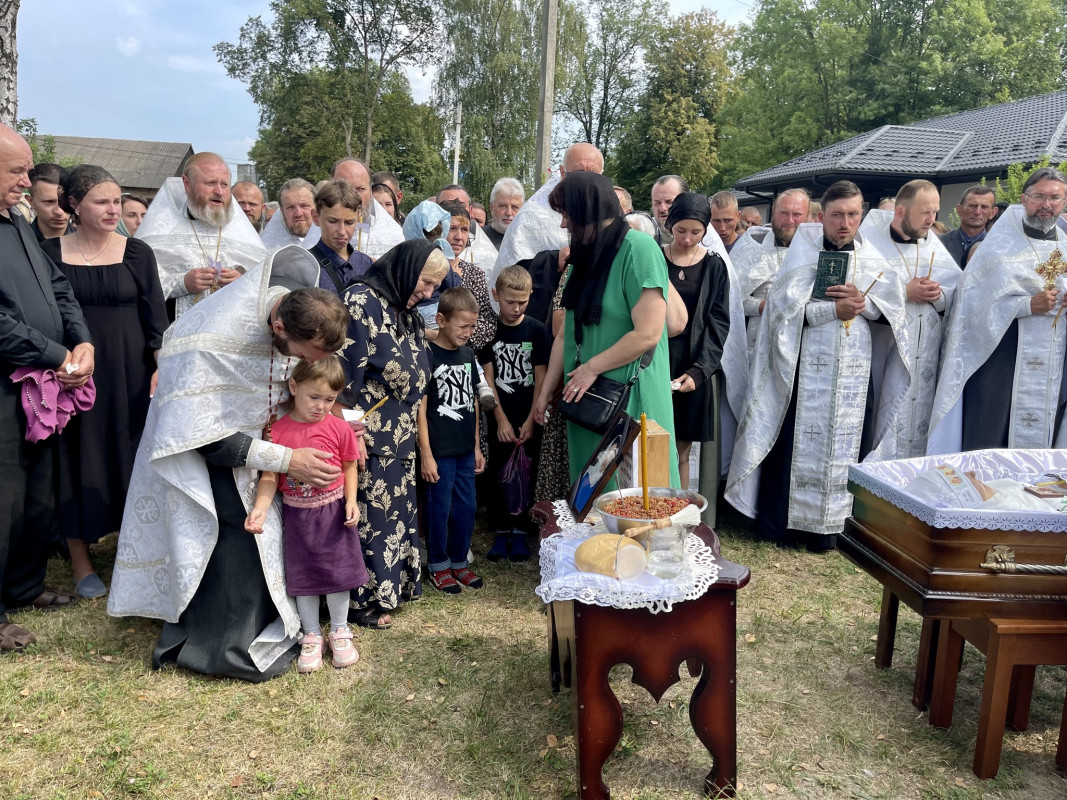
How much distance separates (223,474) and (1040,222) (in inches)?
198

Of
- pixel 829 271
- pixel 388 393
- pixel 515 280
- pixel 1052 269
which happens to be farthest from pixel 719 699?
pixel 1052 269

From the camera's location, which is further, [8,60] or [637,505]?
[8,60]

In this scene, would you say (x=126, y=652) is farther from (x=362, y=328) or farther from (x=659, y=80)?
(x=659, y=80)

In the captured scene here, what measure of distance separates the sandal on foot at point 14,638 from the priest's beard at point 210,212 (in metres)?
2.32

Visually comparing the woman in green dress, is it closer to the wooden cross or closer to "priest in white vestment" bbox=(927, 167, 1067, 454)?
"priest in white vestment" bbox=(927, 167, 1067, 454)

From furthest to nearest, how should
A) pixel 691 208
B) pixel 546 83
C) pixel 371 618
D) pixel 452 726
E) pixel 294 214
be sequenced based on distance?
pixel 546 83, pixel 294 214, pixel 691 208, pixel 371 618, pixel 452 726

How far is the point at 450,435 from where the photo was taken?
161 inches

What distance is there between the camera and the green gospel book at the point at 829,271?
4816 millimetres

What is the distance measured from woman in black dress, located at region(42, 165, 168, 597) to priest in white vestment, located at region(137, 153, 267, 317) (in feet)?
0.92

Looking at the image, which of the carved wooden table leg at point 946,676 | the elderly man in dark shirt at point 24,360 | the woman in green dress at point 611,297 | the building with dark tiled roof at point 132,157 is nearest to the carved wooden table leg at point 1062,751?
the carved wooden table leg at point 946,676

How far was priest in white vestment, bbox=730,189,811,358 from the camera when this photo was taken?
547cm

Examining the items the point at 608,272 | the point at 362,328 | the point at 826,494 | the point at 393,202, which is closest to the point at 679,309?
the point at 608,272

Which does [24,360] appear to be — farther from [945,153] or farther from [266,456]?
[945,153]

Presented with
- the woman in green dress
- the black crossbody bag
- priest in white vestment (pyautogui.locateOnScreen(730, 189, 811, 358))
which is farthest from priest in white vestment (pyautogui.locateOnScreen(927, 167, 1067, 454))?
the black crossbody bag
